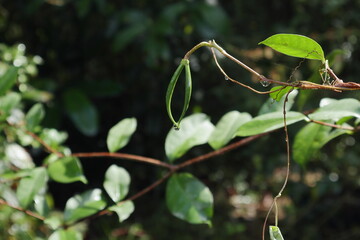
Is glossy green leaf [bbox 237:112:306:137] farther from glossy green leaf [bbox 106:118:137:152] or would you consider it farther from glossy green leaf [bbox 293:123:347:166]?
glossy green leaf [bbox 106:118:137:152]

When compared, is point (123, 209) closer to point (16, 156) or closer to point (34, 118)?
point (34, 118)

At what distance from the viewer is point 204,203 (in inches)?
32.0

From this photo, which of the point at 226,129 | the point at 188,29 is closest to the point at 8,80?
the point at 226,129

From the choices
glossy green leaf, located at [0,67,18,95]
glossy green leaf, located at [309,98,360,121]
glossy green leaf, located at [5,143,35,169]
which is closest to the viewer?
glossy green leaf, located at [309,98,360,121]

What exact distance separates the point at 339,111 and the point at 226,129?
194 millimetres

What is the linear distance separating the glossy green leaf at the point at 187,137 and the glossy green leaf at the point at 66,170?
0.16m

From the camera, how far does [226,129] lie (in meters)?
0.85

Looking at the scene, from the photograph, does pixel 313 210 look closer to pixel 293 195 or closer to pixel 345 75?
pixel 293 195

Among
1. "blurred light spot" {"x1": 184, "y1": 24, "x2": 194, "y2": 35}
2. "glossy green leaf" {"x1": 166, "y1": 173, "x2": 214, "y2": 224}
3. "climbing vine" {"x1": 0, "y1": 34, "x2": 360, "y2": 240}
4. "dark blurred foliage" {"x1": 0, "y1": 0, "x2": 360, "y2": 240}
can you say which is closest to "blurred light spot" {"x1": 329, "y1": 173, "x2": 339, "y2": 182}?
"dark blurred foliage" {"x1": 0, "y1": 0, "x2": 360, "y2": 240}

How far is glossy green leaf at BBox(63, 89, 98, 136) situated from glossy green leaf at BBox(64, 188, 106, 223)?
3.44 ft

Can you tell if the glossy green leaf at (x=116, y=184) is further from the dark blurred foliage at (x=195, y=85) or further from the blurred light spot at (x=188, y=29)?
the blurred light spot at (x=188, y=29)

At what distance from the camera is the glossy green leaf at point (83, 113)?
1.90 metres

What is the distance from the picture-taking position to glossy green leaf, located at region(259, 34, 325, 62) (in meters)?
0.57

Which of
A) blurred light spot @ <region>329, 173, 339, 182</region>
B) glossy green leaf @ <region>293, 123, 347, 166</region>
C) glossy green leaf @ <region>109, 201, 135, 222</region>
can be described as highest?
glossy green leaf @ <region>293, 123, 347, 166</region>
